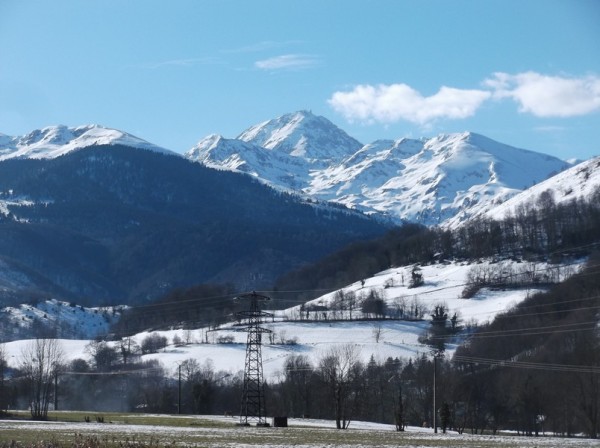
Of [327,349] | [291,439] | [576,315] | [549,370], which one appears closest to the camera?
[291,439]

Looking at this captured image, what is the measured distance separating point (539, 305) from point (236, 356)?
203 feet

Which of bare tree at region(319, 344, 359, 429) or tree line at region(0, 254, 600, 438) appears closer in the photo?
bare tree at region(319, 344, 359, 429)

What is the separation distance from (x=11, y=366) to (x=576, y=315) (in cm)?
11146

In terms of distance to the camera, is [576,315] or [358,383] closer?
[358,383]

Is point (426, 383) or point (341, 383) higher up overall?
point (341, 383)

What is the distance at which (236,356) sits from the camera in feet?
620

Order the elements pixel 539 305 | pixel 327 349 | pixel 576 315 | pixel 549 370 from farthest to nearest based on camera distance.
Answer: pixel 539 305 < pixel 327 349 < pixel 576 315 < pixel 549 370

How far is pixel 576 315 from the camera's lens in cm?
16862

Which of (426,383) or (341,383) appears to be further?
(426,383)

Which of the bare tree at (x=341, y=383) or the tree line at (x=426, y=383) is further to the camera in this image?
the tree line at (x=426, y=383)

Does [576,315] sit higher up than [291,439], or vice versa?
[576,315]

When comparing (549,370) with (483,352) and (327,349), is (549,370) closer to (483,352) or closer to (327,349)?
(483,352)

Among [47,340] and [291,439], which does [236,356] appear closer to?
[47,340]

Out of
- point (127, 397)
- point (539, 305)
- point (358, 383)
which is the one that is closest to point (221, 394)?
point (127, 397)
